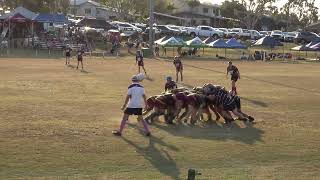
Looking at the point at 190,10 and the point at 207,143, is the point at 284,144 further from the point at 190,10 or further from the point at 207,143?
the point at 190,10

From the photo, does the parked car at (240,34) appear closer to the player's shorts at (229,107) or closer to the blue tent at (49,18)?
the blue tent at (49,18)

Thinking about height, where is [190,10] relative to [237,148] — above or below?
above

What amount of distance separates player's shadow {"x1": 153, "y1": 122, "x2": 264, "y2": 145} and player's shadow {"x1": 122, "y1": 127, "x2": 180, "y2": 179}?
48.8 inches

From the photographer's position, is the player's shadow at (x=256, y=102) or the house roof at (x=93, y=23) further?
the house roof at (x=93, y=23)

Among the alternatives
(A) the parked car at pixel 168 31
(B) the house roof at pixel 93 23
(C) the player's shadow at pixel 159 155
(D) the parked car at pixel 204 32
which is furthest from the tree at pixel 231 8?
(C) the player's shadow at pixel 159 155

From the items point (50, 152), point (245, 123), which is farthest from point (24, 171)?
point (245, 123)

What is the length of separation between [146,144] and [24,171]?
11.9 ft

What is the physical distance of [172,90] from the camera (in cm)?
1747

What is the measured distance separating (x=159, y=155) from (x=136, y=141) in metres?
1.53

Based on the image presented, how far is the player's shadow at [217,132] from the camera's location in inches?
599

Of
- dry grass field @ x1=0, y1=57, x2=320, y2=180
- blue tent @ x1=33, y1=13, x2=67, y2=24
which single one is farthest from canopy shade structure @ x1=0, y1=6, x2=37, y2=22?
dry grass field @ x1=0, y1=57, x2=320, y2=180

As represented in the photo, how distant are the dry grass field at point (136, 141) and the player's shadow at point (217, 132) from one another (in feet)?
0.09

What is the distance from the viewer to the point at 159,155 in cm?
1302

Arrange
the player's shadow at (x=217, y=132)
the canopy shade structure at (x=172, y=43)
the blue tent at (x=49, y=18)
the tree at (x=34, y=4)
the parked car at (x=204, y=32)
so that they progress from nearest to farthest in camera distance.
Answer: the player's shadow at (x=217, y=132), the canopy shade structure at (x=172, y=43), the blue tent at (x=49, y=18), the tree at (x=34, y=4), the parked car at (x=204, y=32)
